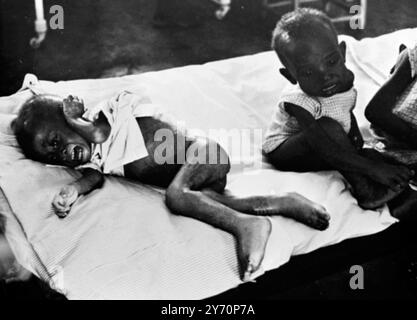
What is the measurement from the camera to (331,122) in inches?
43.9

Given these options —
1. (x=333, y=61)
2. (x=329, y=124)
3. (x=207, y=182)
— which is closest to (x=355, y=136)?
(x=329, y=124)

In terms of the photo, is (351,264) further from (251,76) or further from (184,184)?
(251,76)

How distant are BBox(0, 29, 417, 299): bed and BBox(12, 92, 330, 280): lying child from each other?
25 millimetres

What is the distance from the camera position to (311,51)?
1049 millimetres

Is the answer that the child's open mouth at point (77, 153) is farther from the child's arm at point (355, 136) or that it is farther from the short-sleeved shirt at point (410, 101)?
the short-sleeved shirt at point (410, 101)

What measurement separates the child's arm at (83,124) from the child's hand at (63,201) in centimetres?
13

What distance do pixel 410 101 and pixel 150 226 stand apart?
644 millimetres

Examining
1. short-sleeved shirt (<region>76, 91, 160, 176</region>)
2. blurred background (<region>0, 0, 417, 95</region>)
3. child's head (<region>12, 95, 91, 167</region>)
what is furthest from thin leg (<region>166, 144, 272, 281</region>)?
blurred background (<region>0, 0, 417, 95</region>)

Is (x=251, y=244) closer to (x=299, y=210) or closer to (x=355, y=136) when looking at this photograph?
(x=299, y=210)

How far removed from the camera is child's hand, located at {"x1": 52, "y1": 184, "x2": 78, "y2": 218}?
103cm

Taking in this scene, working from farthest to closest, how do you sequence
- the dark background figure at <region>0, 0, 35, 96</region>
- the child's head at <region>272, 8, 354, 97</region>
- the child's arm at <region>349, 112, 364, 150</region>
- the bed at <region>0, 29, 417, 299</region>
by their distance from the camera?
1. the dark background figure at <region>0, 0, 35, 96</region>
2. the child's arm at <region>349, 112, 364, 150</region>
3. the child's head at <region>272, 8, 354, 97</region>
4. the bed at <region>0, 29, 417, 299</region>

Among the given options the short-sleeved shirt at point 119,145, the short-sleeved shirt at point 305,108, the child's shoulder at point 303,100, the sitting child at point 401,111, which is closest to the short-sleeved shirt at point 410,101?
the sitting child at point 401,111

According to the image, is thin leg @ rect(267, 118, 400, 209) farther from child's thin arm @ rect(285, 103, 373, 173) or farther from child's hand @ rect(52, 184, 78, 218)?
child's hand @ rect(52, 184, 78, 218)
